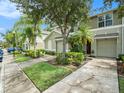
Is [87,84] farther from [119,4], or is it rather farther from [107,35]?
[107,35]

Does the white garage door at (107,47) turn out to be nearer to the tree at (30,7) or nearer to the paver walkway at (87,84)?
the paver walkway at (87,84)

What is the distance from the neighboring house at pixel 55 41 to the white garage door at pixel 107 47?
792 centimetres

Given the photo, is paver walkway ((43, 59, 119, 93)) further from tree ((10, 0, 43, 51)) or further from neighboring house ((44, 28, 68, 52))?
neighboring house ((44, 28, 68, 52))

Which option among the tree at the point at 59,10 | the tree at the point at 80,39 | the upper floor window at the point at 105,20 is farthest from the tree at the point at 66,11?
the upper floor window at the point at 105,20

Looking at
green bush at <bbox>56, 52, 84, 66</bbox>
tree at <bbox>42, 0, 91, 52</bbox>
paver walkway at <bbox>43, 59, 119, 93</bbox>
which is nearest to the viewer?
paver walkway at <bbox>43, 59, 119, 93</bbox>

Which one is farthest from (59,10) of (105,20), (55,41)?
(55,41)

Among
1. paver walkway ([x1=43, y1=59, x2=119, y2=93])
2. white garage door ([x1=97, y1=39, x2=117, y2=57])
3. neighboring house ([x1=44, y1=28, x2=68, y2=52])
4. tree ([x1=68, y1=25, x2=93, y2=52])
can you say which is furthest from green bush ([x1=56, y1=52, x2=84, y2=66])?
neighboring house ([x1=44, y1=28, x2=68, y2=52])

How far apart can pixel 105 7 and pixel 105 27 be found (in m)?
8.24

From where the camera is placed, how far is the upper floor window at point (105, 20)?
18881 millimetres

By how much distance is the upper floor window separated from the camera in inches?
743

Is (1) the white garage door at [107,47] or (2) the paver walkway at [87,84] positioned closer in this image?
(2) the paver walkway at [87,84]

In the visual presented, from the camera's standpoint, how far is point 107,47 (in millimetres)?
19094

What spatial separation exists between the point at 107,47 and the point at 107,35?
184cm

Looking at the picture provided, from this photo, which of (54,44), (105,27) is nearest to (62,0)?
(105,27)
